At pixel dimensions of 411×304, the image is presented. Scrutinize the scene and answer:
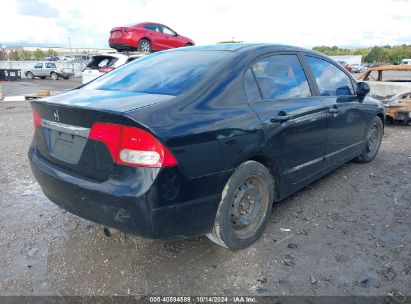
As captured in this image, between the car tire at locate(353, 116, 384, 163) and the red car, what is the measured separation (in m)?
10.1

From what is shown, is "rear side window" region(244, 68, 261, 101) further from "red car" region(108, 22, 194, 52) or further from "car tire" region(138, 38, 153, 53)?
"car tire" region(138, 38, 153, 53)

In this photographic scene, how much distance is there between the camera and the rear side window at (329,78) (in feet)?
13.0

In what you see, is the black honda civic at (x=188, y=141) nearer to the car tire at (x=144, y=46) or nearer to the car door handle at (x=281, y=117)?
the car door handle at (x=281, y=117)

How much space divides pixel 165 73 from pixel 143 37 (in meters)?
11.3

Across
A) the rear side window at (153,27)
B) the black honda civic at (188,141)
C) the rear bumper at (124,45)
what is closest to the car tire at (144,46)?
the rear bumper at (124,45)

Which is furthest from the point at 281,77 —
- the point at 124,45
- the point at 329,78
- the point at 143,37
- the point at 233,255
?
the point at 143,37

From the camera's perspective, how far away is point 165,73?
3.06 meters

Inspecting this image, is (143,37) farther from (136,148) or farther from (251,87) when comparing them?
(136,148)

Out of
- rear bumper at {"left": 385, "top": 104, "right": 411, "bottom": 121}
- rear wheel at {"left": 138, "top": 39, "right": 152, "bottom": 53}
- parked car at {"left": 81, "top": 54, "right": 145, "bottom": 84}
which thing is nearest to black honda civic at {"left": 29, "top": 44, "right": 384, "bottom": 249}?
rear bumper at {"left": 385, "top": 104, "right": 411, "bottom": 121}

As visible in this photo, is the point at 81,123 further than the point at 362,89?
No

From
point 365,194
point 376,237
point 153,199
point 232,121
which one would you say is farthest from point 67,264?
point 365,194

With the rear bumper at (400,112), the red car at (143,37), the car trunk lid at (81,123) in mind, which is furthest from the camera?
the red car at (143,37)

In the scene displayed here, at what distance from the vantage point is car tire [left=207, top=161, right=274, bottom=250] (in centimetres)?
276

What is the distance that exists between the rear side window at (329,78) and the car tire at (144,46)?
33.9ft
